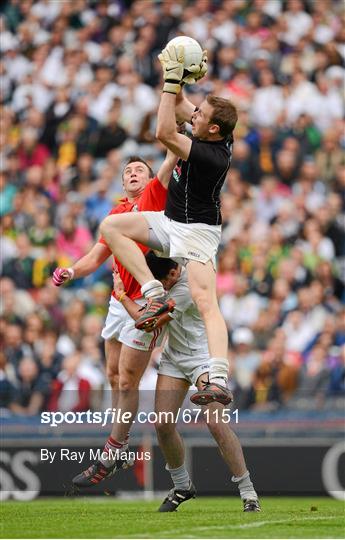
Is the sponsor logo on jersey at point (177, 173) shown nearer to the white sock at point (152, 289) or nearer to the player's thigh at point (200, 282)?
the player's thigh at point (200, 282)

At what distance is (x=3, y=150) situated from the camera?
21.0 metres

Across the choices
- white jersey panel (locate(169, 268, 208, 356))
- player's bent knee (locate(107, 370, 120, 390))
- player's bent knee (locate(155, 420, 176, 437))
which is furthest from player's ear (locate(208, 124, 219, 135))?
player's bent knee (locate(107, 370, 120, 390))

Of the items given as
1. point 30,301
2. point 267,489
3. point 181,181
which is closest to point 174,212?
point 181,181

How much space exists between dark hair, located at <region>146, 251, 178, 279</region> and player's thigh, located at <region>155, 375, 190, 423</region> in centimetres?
82

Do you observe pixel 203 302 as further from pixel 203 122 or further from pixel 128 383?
pixel 203 122

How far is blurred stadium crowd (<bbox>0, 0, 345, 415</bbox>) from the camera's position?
1714cm

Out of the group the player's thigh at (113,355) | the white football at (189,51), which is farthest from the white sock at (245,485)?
the white football at (189,51)

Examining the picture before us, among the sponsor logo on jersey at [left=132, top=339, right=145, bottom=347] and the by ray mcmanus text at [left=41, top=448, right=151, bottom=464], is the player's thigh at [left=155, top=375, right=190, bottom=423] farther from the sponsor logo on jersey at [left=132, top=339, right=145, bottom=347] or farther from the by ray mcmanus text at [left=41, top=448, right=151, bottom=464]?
the by ray mcmanus text at [left=41, top=448, right=151, bottom=464]

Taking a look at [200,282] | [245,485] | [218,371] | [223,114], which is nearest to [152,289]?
[200,282]

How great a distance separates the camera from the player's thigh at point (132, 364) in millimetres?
11406

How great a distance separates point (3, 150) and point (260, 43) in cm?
425

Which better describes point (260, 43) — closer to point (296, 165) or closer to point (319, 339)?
point (296, 165)

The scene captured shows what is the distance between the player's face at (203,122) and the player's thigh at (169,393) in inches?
78.1

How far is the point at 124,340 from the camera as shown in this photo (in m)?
11.5
